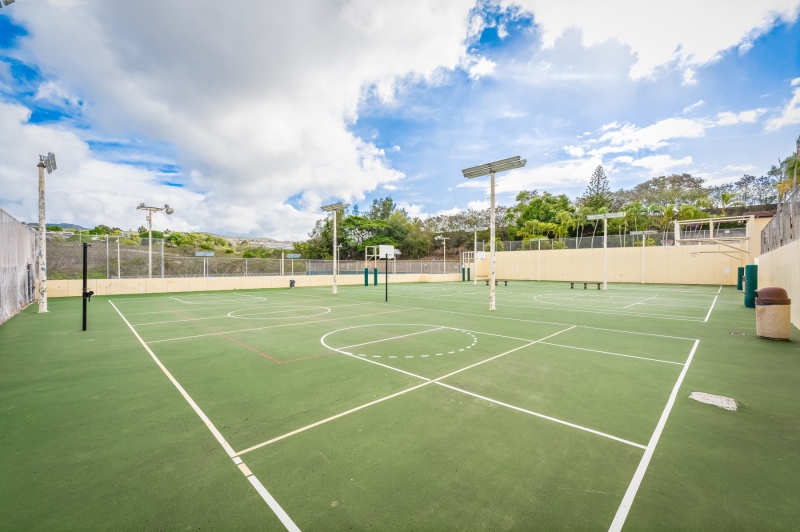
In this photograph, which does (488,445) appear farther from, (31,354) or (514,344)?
(31,354)

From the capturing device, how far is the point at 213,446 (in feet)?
11.6

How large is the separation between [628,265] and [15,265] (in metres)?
43.3

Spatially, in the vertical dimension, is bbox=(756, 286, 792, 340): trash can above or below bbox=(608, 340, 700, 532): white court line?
above

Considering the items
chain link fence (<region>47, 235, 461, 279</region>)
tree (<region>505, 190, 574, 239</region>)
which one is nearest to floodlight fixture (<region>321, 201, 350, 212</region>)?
chain link fence (<region>47, 235, 461, 279</region>)

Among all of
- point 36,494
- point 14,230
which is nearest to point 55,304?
point 14,230

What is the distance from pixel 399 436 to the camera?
3.73m

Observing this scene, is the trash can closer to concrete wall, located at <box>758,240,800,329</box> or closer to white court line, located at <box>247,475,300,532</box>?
concrete wall, located at <box>758,240,800,329</box>

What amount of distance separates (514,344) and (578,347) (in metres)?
1.38

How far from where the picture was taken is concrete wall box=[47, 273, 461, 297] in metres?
19.6

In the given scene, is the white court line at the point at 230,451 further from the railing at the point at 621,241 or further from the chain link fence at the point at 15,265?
the railing at the point at 621,241

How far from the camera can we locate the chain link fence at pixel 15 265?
36.1 feet

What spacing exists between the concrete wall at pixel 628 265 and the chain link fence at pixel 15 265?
124 feet

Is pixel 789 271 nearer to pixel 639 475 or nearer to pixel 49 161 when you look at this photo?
pixel 639 475

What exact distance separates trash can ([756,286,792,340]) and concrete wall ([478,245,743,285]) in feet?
68.7
